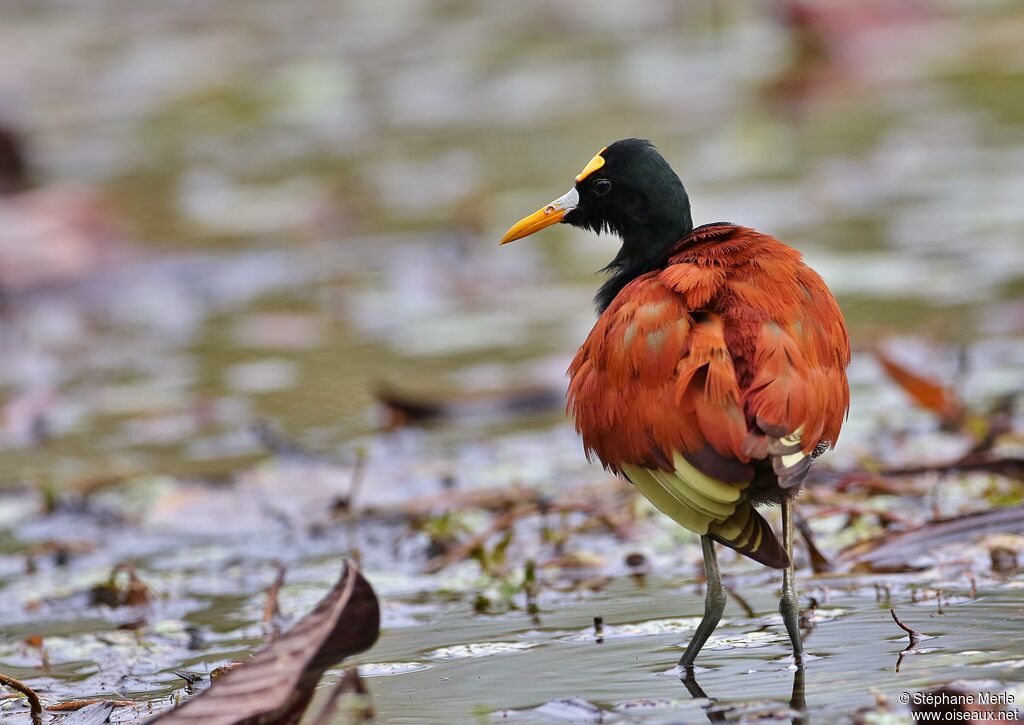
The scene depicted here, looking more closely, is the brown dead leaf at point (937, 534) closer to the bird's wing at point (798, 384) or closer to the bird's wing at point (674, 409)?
the bird's wing at point (798, 384)

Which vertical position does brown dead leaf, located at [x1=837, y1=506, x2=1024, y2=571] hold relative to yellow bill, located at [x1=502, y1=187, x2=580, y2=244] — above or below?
below

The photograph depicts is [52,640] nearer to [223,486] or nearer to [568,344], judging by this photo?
[223,486]

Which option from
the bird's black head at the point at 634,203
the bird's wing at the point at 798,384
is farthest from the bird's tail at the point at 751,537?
the bird's black head at the point at 634,203

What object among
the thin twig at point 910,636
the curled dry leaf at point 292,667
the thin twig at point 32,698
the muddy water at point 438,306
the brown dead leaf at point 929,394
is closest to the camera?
the curled dry leaf at point 292,667

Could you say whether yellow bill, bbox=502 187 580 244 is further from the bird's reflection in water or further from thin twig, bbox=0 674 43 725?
thin twig, bbox=0 674 43 725

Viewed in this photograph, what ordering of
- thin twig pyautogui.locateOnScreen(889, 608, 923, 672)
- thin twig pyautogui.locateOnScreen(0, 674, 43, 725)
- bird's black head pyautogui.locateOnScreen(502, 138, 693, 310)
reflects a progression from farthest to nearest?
1. bird's black head pyautogui.locateOnScreen(502, 138, 693, 310)
2. thin twig pyautogui.locateOnScreen(0, 674, 43, 725)
3. thin twig pyautogui.locateOnScreen(889, 608, 923, 672)

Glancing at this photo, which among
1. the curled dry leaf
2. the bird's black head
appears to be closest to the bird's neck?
the bird's black head

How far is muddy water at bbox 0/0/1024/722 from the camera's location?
3586 mm

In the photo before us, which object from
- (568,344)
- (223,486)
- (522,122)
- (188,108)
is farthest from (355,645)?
(188,108)

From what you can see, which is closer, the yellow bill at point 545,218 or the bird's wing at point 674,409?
the bird's wing at point 674,409

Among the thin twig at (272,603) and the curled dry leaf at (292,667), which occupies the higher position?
the curled dry leaf at (292,667)

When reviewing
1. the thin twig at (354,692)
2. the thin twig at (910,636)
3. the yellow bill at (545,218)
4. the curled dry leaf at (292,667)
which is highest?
the yellow bill at (545,218)

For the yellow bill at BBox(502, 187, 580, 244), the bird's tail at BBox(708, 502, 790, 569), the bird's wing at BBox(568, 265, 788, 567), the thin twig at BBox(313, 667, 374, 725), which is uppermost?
the yellow bill at BBox(502, 187, 580, 244)

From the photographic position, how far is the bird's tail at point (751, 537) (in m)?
3.01
